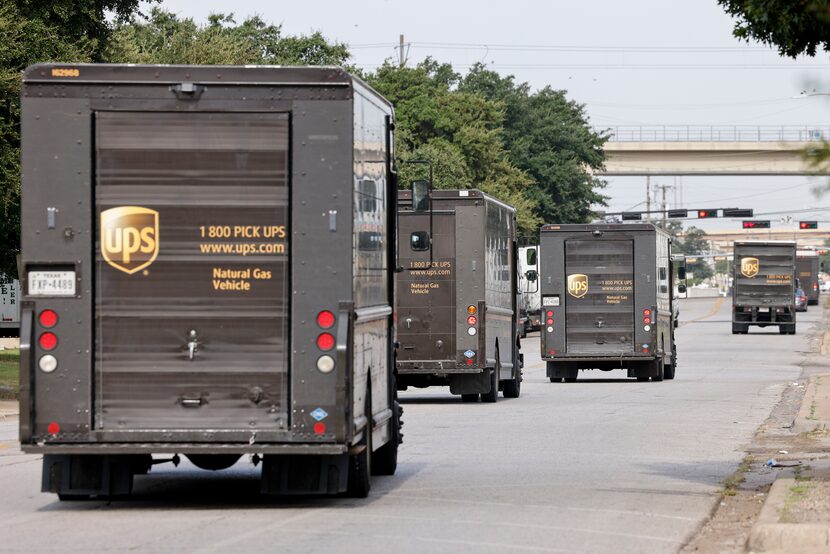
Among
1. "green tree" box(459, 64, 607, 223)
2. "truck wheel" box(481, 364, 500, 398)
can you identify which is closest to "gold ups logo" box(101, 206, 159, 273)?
"truck wheel" box(481, 364, 500, 398)

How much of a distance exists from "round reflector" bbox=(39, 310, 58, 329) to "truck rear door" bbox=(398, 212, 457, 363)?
1419 cm

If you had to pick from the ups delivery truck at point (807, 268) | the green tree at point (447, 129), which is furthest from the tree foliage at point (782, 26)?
the ups delivery truck at point (807, 268)

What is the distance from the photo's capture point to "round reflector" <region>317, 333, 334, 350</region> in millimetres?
12227

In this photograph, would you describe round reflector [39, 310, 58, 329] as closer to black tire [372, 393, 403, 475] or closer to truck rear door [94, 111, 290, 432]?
truck rear door [94, 111, 290, 432]

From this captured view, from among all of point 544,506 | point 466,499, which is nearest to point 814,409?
point 466,499

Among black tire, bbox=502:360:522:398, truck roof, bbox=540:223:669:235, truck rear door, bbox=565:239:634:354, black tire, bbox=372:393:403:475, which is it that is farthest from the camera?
→ truck rear door, bbox=565:239:634:354

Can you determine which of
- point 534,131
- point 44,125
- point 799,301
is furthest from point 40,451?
point 799,301

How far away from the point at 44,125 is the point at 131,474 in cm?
277

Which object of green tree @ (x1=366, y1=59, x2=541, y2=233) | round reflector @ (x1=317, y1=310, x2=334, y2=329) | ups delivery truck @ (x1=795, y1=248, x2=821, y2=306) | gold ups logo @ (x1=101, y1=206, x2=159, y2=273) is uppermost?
green tree @ (x1=366, y1=59, x2=541, y2=233)

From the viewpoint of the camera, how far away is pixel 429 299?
26.6 metres

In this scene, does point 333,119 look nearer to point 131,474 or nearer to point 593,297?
point 131,474

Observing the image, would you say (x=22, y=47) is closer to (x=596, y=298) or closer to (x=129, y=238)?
(x=596, y=298)

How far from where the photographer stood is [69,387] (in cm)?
1227

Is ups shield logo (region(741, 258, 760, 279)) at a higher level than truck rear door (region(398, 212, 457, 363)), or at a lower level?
higher
